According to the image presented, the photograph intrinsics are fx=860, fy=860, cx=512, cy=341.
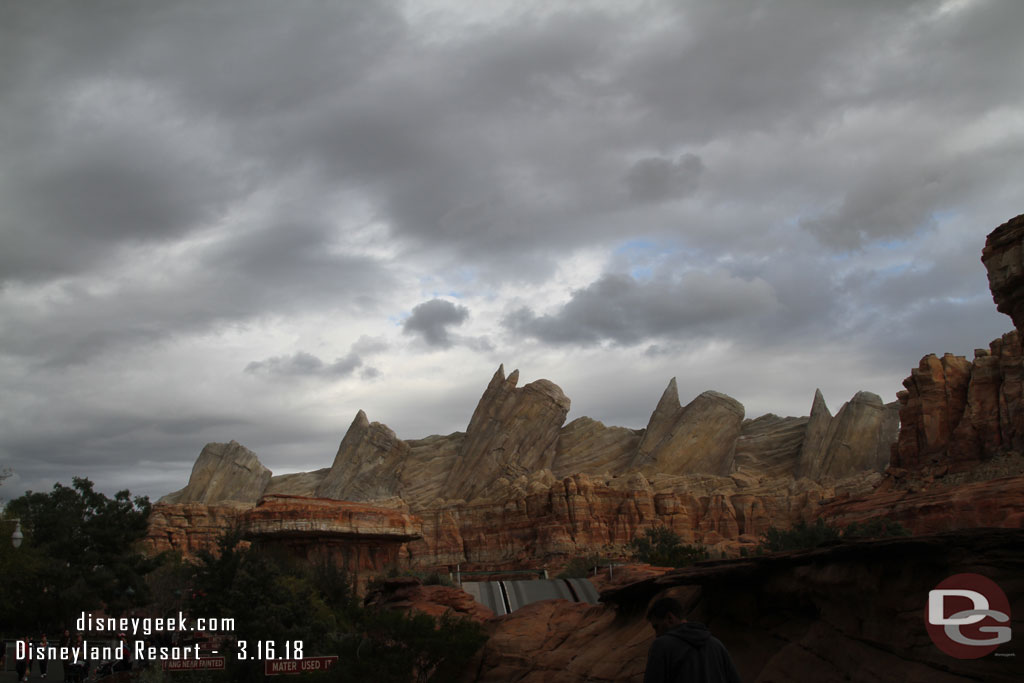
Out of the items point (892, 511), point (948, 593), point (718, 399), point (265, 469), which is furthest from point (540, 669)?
point (265, 469)

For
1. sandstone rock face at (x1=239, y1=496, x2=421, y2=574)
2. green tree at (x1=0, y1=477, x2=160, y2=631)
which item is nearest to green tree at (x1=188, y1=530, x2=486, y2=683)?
green tree at (x1=0, y1=477, x2=160, y2=631)

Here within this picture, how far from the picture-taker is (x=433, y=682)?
21.8m

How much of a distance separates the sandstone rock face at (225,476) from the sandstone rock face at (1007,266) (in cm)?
8646

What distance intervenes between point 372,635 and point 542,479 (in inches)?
2167

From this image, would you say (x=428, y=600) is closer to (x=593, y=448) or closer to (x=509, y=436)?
(x=509, y=436)

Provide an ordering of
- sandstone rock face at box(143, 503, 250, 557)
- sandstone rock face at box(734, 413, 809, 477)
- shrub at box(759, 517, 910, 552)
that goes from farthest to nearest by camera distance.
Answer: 1. sandstone rock face at box(734, 413, 809, 477)
2. sandstone rock face at box(143, 503, 250, 557)
3. shrub at box(759, 517, 910, 552)

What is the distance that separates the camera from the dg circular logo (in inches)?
416

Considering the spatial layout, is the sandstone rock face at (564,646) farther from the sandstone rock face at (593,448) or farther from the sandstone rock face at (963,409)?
the sandstone rock face at (593,448)

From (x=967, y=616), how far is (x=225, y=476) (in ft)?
348

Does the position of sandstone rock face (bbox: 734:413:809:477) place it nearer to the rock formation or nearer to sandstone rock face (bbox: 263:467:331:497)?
the rock formation

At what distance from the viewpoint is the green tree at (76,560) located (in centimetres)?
3541

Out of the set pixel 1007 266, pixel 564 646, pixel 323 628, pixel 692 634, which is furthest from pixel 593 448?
pixel 692 634

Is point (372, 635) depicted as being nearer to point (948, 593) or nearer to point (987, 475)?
point (948, 593)

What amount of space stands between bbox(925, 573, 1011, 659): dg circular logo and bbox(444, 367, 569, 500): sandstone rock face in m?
78.7
